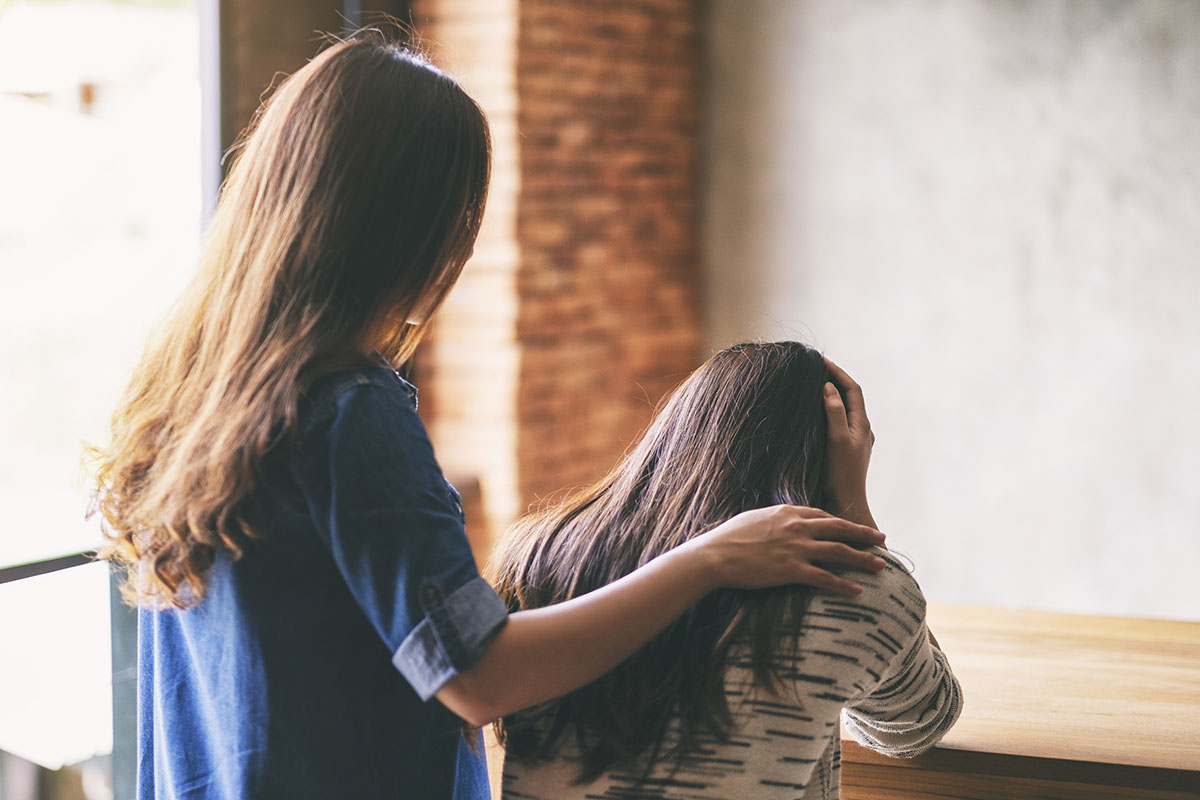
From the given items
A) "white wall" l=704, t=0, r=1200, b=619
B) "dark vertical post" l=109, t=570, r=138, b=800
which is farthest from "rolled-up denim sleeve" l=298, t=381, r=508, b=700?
"white wall" l=704, t=0, r=1200, b=619

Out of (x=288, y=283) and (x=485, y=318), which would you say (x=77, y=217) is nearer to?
(x=485, y=318)

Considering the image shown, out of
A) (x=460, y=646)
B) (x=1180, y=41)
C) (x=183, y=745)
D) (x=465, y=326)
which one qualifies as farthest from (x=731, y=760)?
(x=1180, y=41)

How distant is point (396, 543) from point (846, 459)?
20.8 inches

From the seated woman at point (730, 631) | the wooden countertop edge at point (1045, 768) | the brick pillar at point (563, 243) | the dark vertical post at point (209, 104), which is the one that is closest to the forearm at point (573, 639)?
the seated woman at point (730, 631)

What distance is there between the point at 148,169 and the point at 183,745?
1.71 meters

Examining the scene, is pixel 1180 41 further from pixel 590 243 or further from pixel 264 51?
pixel 264 51

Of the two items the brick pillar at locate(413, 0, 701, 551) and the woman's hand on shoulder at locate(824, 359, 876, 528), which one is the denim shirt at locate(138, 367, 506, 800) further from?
the brick pillar at locate(413, 0, 701, 551)

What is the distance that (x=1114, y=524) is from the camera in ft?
10.9

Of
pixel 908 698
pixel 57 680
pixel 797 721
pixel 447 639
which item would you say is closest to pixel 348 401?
pixel 447 639

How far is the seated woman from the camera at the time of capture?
104 centimetres

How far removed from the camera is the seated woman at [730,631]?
104 cm

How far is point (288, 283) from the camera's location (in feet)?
3.14

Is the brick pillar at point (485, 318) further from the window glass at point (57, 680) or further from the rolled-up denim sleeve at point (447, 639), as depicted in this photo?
the rolled-up denim sleeve at point (447, 639)

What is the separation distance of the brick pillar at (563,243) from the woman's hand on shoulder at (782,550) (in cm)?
173
